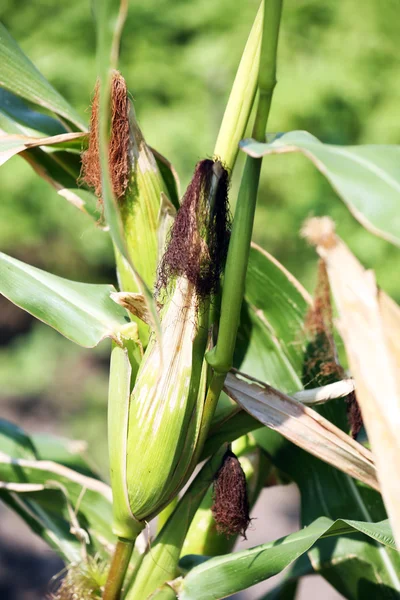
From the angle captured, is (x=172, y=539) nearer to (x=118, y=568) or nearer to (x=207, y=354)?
(x=118, y=568)

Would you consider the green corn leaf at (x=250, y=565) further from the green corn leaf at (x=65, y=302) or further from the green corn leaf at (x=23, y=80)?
the green corn leaf at (x=23, y=80)

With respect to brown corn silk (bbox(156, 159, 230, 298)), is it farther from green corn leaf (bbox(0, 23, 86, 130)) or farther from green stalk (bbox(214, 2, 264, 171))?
green corn leaf (bbox(0, 23, 86, 130))

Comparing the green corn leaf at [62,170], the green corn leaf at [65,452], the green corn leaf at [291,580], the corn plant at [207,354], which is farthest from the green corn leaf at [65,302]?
the green corn leaf at [291,580]

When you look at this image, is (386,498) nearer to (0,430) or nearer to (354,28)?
(0,430)

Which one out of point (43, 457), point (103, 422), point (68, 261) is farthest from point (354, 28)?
point (43, 457)

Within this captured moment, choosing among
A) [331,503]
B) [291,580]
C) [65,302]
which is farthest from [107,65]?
[291,580]
